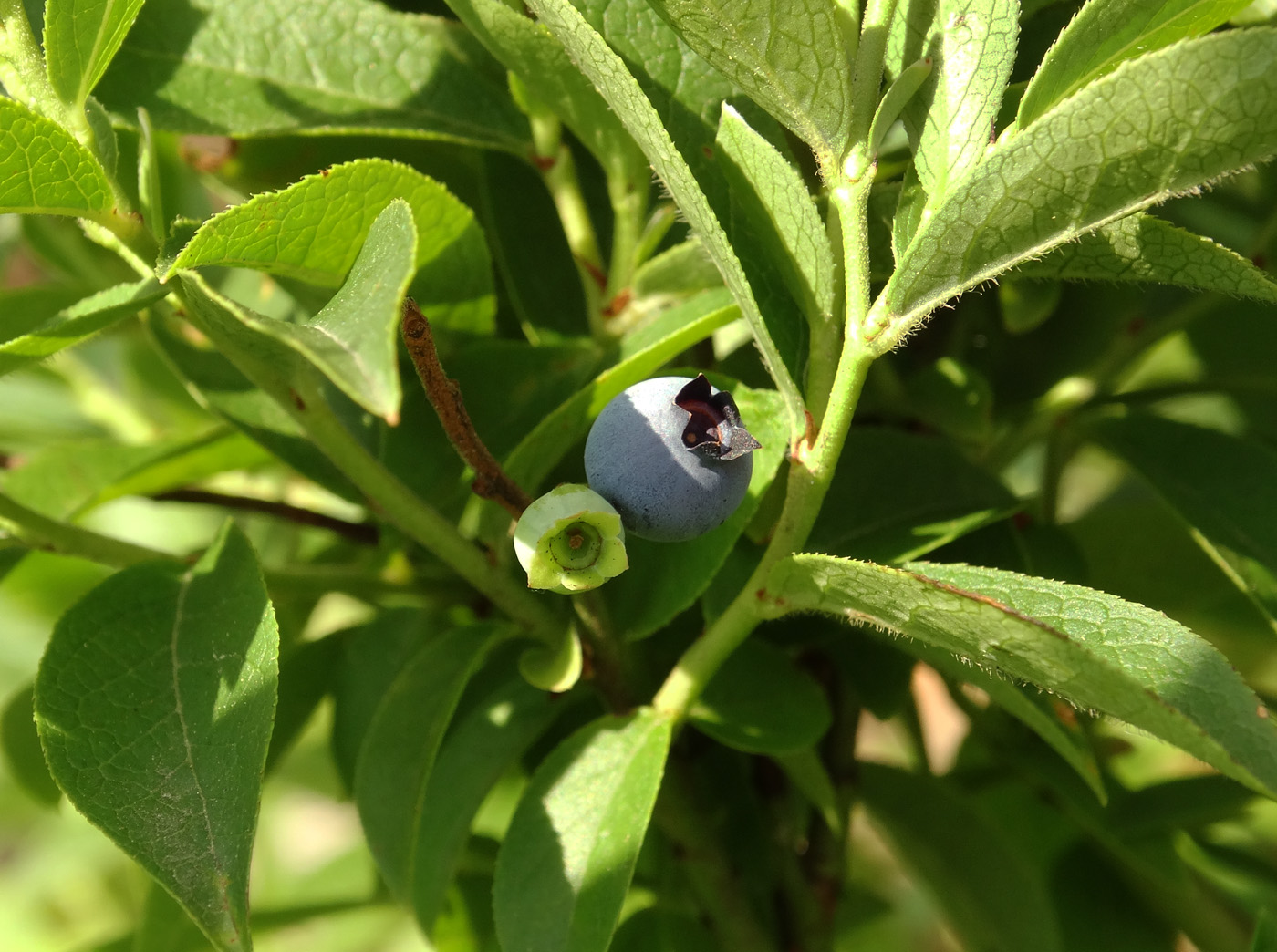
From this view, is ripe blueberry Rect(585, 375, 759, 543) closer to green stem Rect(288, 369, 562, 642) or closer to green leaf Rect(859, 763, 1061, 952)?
green stem Rect(288, 369, 562, 642)

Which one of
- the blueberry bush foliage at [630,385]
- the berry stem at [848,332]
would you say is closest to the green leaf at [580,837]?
the blueberry bush foliage at [630,385]

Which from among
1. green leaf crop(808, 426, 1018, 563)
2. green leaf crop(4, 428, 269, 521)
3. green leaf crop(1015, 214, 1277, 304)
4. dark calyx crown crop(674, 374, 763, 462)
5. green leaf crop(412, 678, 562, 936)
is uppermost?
green leaf crop(1015, 214, 1277, 304)

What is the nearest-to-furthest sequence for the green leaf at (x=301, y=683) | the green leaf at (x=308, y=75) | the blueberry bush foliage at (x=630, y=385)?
the blueberry bush foliage at (x=630, y=385), the green leaf at (x=308, y=75), the green leaf at (x=301, y=683)

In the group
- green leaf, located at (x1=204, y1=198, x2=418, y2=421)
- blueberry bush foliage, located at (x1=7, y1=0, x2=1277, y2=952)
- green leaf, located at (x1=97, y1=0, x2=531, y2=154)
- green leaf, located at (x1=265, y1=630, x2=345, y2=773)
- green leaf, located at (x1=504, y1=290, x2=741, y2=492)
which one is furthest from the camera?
green leaf, located at (x1=265, y1=630, x2=345, y2=773)

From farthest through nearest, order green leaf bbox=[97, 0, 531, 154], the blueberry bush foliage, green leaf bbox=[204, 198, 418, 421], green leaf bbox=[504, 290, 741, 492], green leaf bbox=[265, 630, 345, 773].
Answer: green leaf bbox=[265, 630, 345, 773] < green leaf bbox=[97, 0, 531, 154] < green leaf bbox=[504, 290, 741, 492] < the blueberry bush foliage < green leaf bbox=[204, 198, 418, 421]

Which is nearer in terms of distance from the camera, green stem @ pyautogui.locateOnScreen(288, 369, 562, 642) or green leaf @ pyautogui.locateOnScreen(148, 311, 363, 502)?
green stem @ pyautogui.locateOnScreen(288, 369, 562, 642)

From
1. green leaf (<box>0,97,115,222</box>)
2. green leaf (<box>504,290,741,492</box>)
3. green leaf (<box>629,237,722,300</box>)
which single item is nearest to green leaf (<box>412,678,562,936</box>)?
green leaf (<box>504,290,741,492</box>)

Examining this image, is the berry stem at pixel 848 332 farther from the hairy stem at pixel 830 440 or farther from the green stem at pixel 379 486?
the green stem at pixel 379 486
